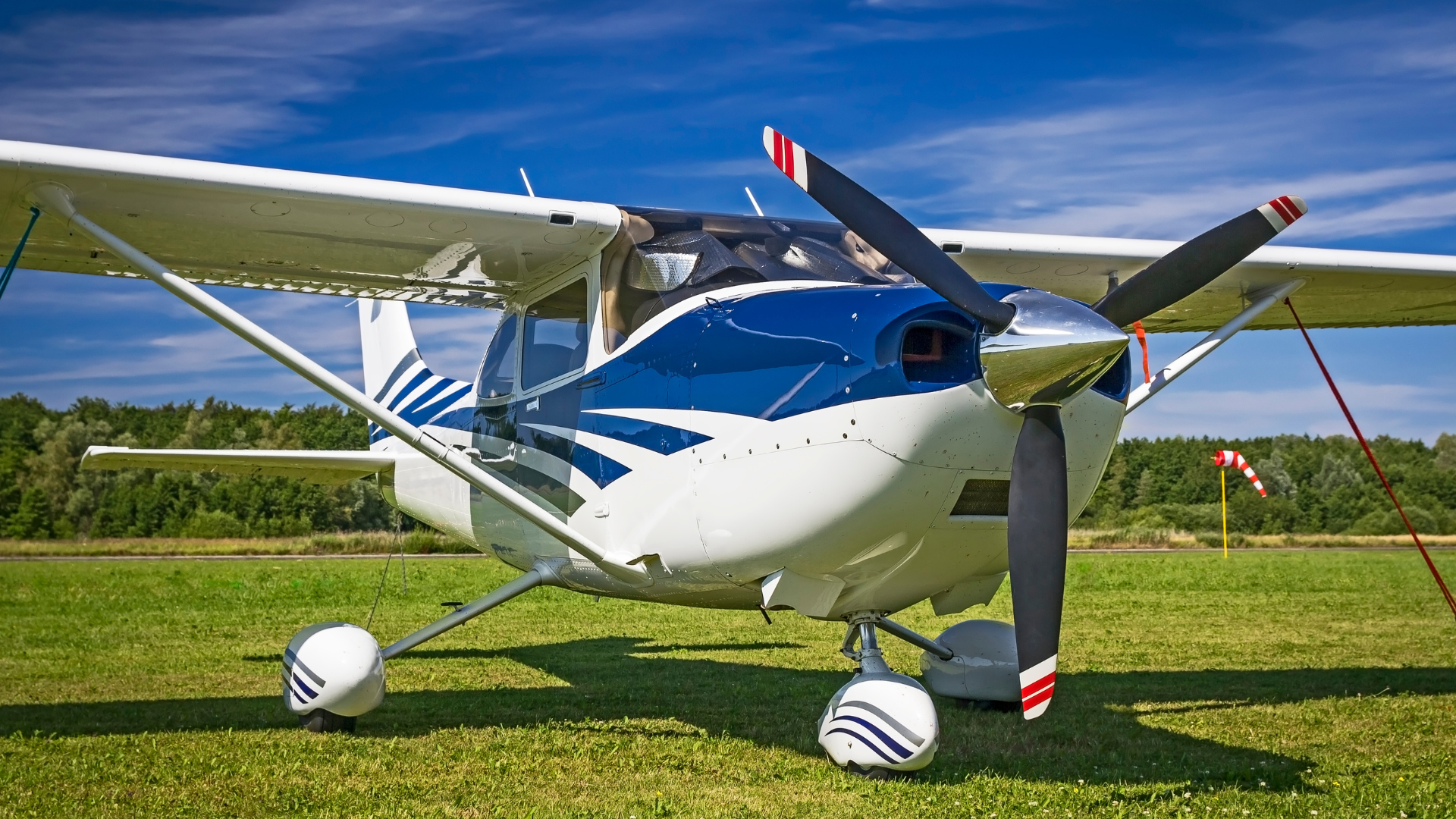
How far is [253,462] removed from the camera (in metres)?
9.13

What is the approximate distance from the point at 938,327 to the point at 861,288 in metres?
0.52

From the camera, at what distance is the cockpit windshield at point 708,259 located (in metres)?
6.21

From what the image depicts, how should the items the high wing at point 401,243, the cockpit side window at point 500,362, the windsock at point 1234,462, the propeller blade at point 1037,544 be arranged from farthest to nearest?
the windsock at point 1234,462, the cockpit side window at point 500,362, the high wing at point 401,243, the propeller blade at point 1037,544

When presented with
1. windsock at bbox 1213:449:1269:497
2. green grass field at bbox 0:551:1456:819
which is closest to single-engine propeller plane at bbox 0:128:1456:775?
green grass field at bbox 0:551:1456:819

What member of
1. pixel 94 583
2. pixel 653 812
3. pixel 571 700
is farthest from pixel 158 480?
pixel 653 812

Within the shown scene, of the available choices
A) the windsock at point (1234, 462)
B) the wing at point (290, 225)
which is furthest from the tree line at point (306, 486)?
the wing at point (290, 225)

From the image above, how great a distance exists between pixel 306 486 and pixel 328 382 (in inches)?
1882

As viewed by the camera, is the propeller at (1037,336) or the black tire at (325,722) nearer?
the propeller at (1037,336)

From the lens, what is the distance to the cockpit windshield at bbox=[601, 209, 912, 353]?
20.4 ft

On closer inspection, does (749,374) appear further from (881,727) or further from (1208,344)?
(1208,344)

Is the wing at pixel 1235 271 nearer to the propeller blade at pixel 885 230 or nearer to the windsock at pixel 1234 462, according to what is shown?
the propeller blade at pixel 885 230

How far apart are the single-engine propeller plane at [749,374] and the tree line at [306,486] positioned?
99.5 ft

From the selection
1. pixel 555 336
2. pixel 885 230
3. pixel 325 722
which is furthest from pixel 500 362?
pixel 885 230

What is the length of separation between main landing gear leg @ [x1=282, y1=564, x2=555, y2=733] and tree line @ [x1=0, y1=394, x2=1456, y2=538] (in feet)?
102
